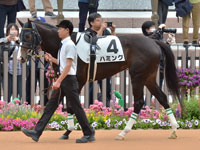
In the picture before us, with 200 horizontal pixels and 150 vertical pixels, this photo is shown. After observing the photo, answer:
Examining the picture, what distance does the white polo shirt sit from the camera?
11670mm

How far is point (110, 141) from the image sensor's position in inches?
477

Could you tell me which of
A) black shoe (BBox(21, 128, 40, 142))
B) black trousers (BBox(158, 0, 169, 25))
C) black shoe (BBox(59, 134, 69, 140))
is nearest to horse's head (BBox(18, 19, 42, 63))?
black shoe (BBox(21, 128, 40, 142))

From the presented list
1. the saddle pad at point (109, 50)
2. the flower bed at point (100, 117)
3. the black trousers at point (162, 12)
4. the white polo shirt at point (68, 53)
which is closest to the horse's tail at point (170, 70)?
the saddle pad at point (109, 50)

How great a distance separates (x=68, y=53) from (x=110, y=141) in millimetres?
1607

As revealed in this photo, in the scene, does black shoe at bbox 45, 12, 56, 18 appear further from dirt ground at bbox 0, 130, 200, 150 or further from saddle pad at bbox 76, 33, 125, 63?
saddle pad at bbox 76, 33, 125, 63

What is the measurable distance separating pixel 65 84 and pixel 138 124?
268 cm

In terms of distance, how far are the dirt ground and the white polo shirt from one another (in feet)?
3.90

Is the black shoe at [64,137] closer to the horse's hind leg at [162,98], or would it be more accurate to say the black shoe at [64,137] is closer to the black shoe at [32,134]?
the black shoe at [32,134]

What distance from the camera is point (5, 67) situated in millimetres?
14883

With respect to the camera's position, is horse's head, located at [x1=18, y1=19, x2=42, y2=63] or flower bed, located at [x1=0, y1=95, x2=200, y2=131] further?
flower bed, located at [x1=0, y1=95, x2=200, y2=131]

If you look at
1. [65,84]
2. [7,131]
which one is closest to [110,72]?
[65,84]

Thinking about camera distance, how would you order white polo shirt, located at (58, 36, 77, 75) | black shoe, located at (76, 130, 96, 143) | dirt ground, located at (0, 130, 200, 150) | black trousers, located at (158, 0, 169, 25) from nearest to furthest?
dirt ground, located at (0, 130, 200, 150) → white polo shirt, located at (58, 36, 77, 75) → black shoe, located at (76, 130, 96, 143) → black trousers, located at (158, 0, 169, 25)

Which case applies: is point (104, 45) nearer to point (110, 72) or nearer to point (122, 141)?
point (110, 72)

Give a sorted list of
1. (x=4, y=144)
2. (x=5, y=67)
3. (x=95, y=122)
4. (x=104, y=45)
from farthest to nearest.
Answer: (x=5, y=67) → (x=95, y=122) → (x=104, y=45) → (x=4, y=144)
